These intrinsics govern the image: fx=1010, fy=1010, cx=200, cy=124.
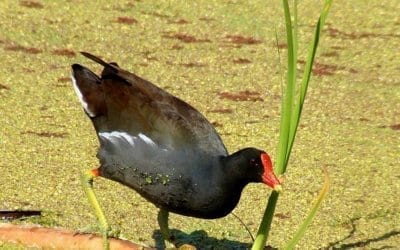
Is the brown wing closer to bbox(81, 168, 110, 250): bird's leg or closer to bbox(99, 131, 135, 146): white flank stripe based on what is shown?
bbox(99, 131, 135, 146): white flank stripe

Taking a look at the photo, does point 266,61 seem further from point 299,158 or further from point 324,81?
point 299,158

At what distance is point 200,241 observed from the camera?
322cm

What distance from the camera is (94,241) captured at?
2.96 meters

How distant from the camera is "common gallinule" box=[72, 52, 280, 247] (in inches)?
110

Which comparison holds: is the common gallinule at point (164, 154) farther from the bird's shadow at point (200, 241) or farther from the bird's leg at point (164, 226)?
the bird's shadow at point (200, 241)

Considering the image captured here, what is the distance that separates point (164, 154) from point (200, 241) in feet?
1.55

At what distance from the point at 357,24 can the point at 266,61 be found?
84 cm

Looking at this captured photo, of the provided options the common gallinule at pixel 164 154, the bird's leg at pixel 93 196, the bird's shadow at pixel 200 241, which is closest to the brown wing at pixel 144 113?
the common gallinule at pixel 164 154

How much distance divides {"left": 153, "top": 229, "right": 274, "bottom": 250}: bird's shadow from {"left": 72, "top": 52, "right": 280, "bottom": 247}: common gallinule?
0.46 feet

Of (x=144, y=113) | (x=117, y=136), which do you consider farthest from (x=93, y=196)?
(x=144, y=113)

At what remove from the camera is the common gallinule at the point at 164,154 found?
2787 mm

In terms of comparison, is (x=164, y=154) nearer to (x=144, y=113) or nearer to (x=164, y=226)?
(x=144, y=113)

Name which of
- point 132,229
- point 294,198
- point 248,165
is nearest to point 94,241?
point 132,229

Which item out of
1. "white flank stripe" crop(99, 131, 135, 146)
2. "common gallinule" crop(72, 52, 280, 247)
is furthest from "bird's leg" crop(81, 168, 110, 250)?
"white flank stripe" crop(99, 131, 135, 146)
